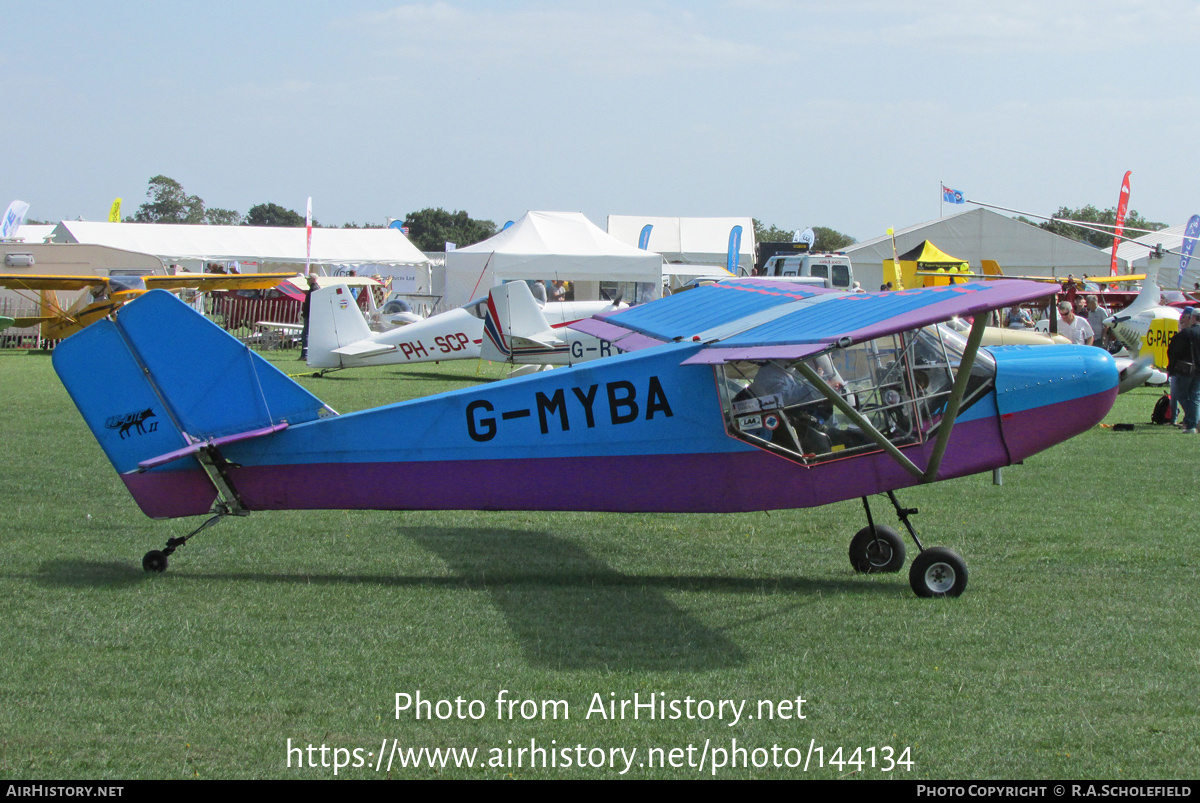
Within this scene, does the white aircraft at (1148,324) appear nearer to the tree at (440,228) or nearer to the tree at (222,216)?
the tree at (440,228)

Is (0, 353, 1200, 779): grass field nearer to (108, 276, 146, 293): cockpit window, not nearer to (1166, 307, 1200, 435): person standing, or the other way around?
(1166, 307, 1200, 435): person standing

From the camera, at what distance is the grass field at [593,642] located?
4148mm

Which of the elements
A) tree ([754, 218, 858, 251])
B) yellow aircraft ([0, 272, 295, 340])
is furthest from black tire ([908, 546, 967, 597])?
tree ([754, 218, 858, 251])

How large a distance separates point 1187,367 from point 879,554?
984 centimetres

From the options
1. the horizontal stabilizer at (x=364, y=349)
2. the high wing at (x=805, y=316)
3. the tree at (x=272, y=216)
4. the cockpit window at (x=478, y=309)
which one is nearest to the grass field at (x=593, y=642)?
the high wing at (x=805, y=316)

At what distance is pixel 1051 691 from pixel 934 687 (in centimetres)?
54

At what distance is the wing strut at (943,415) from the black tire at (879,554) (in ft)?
3.06

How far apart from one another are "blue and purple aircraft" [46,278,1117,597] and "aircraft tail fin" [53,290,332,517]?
0.04 feet

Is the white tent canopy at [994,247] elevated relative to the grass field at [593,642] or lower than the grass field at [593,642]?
elevated

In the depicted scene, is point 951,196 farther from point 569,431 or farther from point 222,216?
point 222,216

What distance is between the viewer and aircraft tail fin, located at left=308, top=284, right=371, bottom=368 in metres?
22.1

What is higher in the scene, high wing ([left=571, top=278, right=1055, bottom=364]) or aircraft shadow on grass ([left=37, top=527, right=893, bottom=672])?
high wing ([left=571, top=278, right=1055, bottom=364])

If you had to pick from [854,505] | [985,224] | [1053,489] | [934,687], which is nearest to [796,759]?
[934,687]

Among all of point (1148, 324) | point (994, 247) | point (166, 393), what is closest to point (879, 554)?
point (166, 393)
